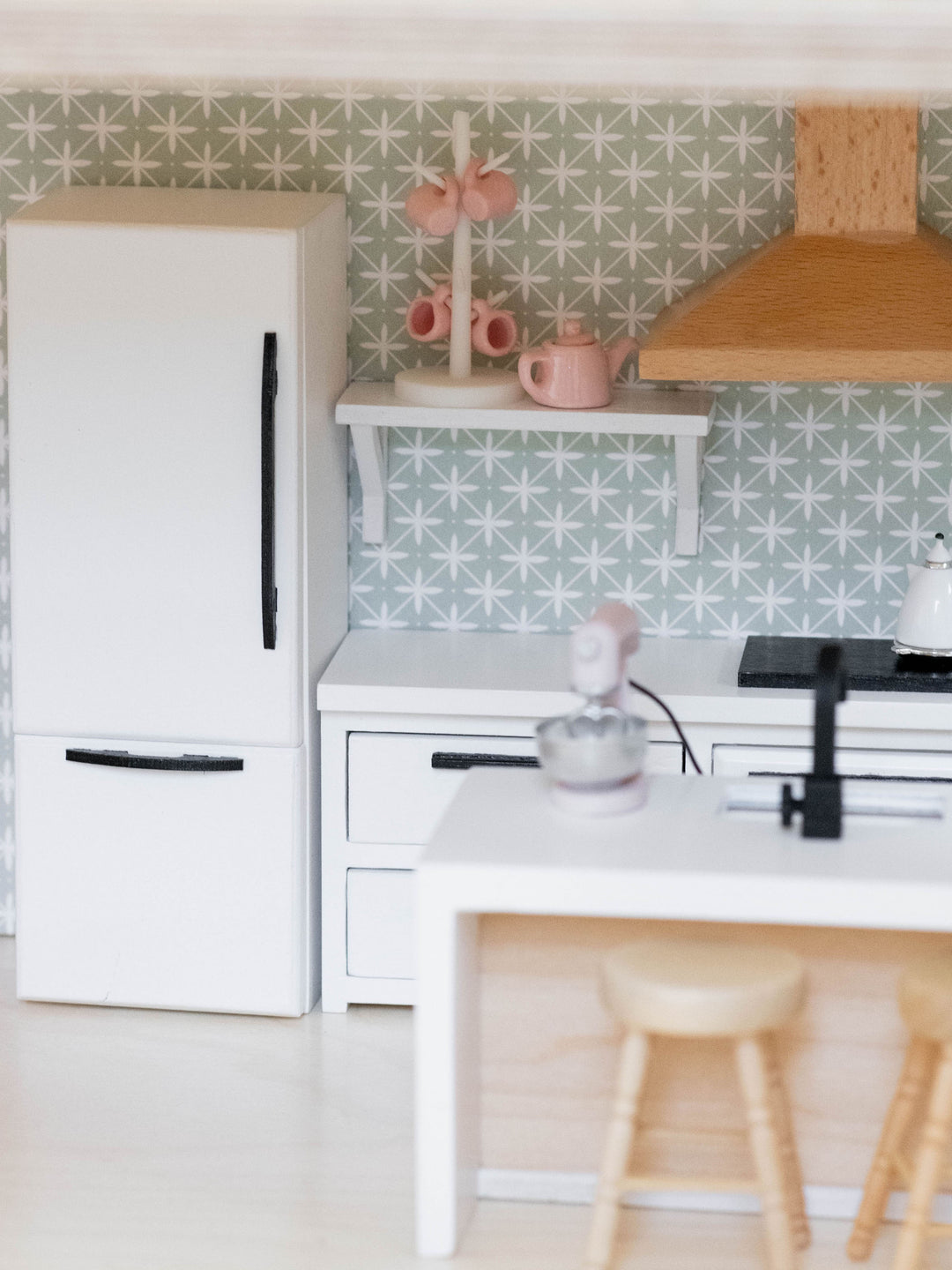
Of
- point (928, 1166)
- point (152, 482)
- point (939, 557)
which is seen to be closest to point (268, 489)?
point (152, 482)

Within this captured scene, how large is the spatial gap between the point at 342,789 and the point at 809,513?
1124mm

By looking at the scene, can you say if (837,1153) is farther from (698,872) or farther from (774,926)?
(698,872)

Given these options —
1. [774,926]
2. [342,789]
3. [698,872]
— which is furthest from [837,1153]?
[342,789]

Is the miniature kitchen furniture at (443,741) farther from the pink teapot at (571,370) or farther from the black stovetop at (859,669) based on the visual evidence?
the pink teapot at (571,370)

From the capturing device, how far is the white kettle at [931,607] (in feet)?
10.6

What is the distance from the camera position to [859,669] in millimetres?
3262

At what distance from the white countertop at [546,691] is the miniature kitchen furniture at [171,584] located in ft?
0.39

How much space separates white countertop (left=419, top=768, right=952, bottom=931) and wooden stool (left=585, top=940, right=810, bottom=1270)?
0.07m

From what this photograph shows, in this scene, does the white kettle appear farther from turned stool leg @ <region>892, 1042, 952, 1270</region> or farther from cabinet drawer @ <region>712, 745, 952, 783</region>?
turned stool leg @ <region>892, 1042, 952, 1270</region>

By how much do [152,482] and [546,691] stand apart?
83cm

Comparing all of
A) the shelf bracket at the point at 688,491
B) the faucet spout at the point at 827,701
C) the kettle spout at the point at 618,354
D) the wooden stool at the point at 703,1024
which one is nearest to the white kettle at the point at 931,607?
the shelf bracket at the point at 688,491

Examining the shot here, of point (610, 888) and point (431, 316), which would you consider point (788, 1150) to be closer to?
point (610, 888)

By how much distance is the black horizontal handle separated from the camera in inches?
126

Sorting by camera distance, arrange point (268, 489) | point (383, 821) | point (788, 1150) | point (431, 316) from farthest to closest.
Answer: point (431, 316) → point (383, 821) → point (268, 489) → point (788, 1150)
